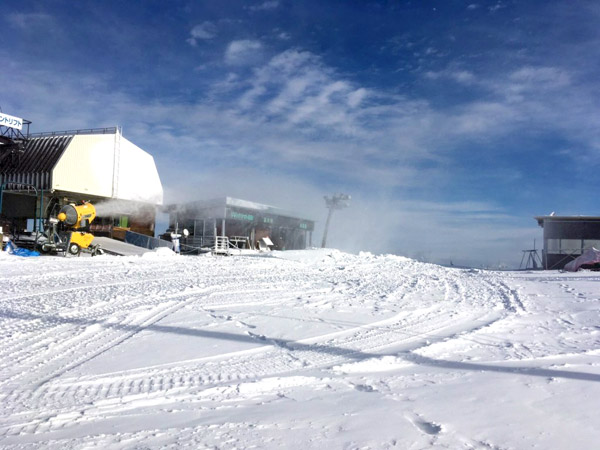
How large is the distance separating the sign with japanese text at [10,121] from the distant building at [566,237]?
33.4 meters

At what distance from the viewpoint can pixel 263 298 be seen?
28.5 feet

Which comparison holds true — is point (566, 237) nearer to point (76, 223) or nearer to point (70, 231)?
point (76, 223)

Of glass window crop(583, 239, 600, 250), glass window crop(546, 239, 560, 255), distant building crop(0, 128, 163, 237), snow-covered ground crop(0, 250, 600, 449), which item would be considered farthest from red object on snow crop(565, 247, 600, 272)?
distant building crop(0, 128, 163, 237)

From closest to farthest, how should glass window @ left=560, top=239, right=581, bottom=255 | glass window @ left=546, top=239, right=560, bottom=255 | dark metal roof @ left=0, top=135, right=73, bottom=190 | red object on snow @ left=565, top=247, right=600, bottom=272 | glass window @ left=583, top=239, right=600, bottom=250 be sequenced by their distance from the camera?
red object on snow @ left=565, top=247, right=600, bottom=272, dark metal roof @ left=0, top=135, right=73, bottom=190, glass window @ left=583, top=239, right=600, bottom=250, glass window @ left=560, top=239, right=581, bottom=255, glass window @ left=546, top=239, right=560, bottom=255

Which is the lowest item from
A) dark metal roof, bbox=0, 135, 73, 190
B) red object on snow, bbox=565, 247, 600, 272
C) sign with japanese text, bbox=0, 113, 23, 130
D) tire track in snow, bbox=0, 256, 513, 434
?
tire track in snow, bbox=0, 256, 513, 434

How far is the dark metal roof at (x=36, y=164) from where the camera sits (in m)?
26.8

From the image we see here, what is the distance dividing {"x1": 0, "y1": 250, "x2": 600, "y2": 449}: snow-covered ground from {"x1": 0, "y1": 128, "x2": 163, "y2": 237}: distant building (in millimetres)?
21056

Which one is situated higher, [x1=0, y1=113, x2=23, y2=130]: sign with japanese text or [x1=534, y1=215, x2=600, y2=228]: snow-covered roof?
[x1=0, y1=113, x2=23, y2=130]: sign with japanese text

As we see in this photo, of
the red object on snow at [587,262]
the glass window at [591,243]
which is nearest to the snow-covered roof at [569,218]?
the glass window at [591,243]

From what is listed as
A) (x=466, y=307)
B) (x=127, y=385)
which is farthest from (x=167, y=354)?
(x=466, y=307)

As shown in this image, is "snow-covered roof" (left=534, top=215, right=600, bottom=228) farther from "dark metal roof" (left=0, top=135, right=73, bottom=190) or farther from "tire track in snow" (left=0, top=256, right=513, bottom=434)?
"dark metal roof" (left=0, top=135, right=73, bottom=190)

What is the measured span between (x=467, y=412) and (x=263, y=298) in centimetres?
583

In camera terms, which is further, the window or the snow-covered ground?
the window

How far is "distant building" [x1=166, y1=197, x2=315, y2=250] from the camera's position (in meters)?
29.0
